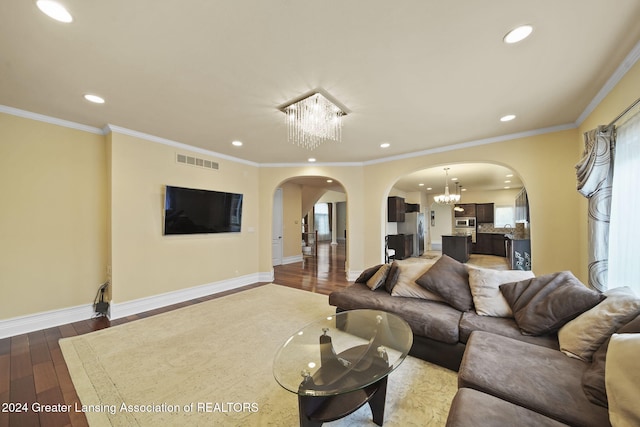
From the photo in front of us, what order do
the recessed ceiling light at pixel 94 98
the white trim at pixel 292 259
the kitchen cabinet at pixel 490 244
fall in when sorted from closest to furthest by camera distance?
1. the recessed ceiling light at pixel 94 98
2. the white trim at pixel 292 259
3. the kitchen cabinet at pixel 490 244

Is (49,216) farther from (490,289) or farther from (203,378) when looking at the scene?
(490,289)

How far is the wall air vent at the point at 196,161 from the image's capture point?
4052mm

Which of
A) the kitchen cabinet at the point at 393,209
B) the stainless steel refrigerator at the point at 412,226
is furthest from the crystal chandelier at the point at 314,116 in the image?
the stainless steel refrigerator at the point at 412,226

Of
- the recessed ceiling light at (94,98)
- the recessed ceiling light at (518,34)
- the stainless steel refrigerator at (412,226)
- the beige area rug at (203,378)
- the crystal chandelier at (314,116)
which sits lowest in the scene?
the beige area rug at (203,378)

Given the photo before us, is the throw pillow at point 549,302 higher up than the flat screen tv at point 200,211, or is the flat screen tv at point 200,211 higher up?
the flat screen tv at point 200,211

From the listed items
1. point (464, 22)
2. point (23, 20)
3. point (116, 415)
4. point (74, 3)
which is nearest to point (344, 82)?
point (464, 22)

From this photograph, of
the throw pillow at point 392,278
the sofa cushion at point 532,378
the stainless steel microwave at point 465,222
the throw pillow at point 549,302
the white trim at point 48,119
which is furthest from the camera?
the stainless steel microwave at point 465,222

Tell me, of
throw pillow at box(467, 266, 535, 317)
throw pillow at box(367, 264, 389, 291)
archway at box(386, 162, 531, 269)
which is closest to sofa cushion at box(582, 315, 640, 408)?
throw pillow at box(467, 266, 535, 317)

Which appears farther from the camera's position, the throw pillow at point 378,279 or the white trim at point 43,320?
the throw pillow at point 378,279

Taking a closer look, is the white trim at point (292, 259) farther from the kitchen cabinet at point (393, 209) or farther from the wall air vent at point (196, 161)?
the wall air vent at point (196, 161)

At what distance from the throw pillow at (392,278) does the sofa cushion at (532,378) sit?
118 cm

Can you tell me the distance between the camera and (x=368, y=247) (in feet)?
17.0

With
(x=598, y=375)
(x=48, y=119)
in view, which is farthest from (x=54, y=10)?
(x=598, y=375)

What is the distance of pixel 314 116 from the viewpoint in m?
2.84
